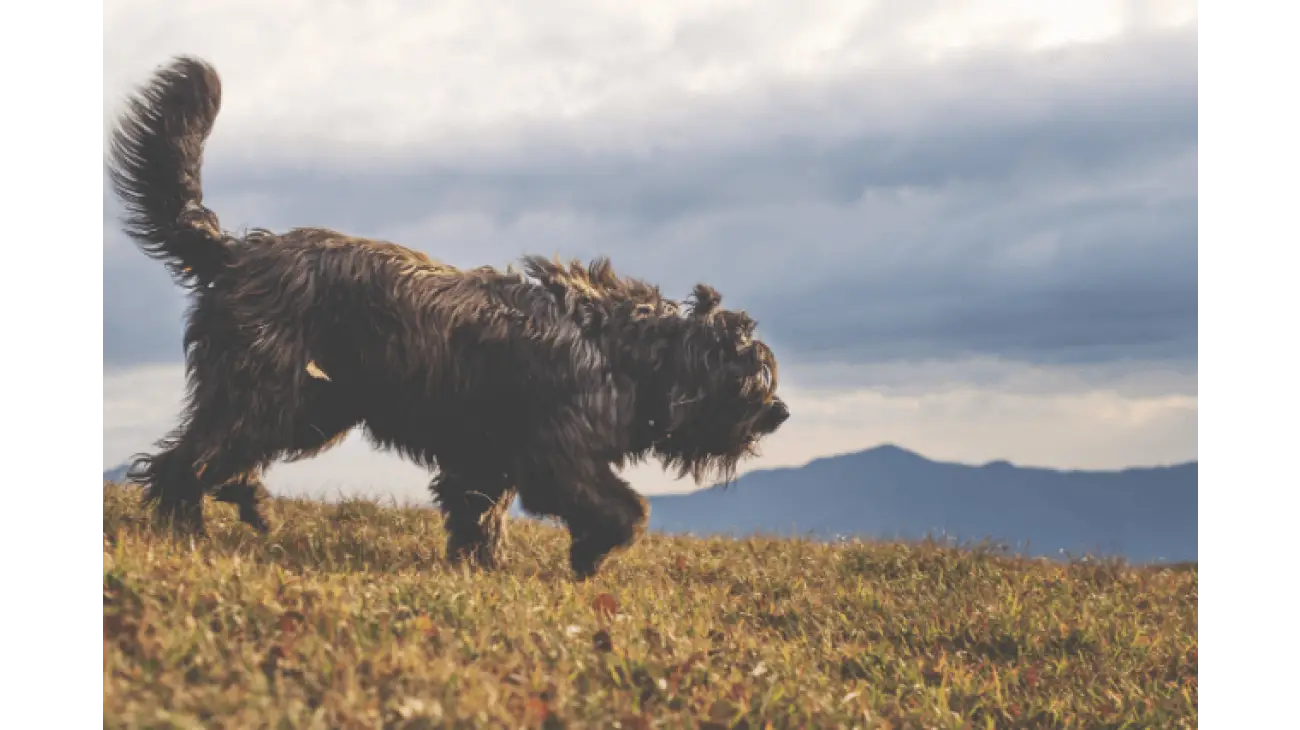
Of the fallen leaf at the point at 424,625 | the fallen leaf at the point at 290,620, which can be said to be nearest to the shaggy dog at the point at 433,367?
the fallen leaf at the point at 290,620

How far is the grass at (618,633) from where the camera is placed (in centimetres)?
418

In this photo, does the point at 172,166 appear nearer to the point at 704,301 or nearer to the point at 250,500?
the point at 250,500

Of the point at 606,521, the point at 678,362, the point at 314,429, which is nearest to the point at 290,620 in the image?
the point at 314,429

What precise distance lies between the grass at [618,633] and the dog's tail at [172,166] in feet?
4.55

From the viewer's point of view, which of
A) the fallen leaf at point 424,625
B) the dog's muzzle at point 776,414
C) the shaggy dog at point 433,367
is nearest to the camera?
the fallen leaf at point 424,625

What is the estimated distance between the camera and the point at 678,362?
7023 mm

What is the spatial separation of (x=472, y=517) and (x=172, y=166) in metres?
2.75

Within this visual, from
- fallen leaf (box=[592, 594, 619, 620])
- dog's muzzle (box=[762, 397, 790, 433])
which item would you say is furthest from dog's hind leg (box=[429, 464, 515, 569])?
dog's muzzle (box=[762, 397, 790, 433])

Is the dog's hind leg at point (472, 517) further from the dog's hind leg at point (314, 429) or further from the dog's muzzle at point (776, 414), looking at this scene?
the dog's muzzle at point (776, 414)

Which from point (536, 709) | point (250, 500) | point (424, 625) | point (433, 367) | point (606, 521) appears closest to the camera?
point (536, 709)

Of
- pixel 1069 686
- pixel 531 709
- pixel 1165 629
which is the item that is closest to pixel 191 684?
pixel 531 709

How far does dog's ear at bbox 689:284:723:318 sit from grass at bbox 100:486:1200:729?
1794mm

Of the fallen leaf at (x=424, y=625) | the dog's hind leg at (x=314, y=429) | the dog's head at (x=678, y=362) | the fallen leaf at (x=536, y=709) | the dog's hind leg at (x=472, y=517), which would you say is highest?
the dog's head at (x=678, y=362)
